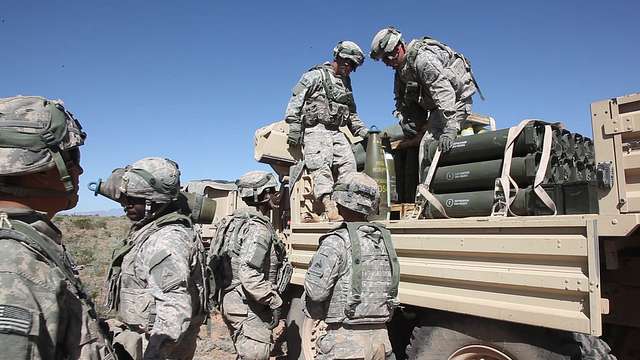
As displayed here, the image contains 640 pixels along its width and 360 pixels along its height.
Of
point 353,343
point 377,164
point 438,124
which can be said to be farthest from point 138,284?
point 438,124

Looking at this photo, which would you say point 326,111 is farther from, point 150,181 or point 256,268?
point 150,181

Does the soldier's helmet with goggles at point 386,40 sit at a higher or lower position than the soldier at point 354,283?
higher

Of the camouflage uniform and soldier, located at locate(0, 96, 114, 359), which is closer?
soldier, located at locate(0, 96, 114, 359)

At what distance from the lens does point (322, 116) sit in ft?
18.3

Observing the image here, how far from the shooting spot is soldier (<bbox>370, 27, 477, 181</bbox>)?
4.48 metres

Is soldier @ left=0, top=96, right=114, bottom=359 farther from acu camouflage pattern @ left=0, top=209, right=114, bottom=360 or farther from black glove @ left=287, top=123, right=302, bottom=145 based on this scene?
black glove @ left=287, top=123, right=302, bottom=145

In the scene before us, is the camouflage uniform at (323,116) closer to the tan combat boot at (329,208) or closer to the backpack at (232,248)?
the tan combat boot at (329,208)

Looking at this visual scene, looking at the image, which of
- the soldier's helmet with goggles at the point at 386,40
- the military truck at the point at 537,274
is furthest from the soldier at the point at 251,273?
the soldier's helmet with goggles at the point at 386,40

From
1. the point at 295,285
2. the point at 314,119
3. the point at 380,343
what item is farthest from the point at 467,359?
the point at 314,119

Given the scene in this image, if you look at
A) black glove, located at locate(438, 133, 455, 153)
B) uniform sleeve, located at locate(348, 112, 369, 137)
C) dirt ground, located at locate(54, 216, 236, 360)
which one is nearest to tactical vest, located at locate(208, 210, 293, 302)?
dirt ground, located at locate(54, 216, 236, 360)

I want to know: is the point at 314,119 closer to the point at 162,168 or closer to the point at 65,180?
the point at 162,168

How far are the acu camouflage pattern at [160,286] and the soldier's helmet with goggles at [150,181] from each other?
154 mm

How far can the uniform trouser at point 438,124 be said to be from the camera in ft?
14.4

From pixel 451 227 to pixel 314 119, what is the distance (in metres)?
2.76
